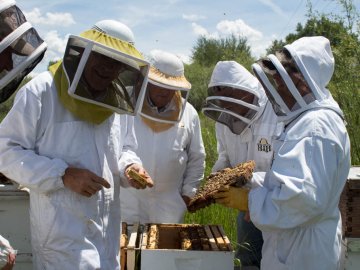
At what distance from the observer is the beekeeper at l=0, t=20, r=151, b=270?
275 cm

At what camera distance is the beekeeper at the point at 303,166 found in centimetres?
259

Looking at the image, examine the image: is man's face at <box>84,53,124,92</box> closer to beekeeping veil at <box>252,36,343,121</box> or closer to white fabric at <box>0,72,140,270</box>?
white fabric at <box>0,72,140,270</box>

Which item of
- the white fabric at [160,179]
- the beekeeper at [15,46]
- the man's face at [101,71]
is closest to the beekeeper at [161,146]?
the white fabric at [160,179]

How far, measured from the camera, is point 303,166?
8.39 feet

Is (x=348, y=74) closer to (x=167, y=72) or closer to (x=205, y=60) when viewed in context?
(x=167, y=72)

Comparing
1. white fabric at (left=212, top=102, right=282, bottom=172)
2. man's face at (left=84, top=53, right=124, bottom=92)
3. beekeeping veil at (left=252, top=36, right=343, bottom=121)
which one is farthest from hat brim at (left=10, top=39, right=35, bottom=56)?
white fabric at (left=212, top=102, right=282, bottom=172)

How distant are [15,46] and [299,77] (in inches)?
58.7

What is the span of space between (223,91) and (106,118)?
1.49m

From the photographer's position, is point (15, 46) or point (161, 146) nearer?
point (15, 46)

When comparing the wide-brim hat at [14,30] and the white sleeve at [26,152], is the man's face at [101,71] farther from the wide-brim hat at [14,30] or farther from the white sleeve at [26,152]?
the wide-brim hat at [14,30]

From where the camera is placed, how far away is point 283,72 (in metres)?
2.75

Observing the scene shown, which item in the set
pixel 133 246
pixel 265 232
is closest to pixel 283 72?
pixel 265 232

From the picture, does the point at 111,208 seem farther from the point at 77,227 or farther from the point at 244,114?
the point at 244,114


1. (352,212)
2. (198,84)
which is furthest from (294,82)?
(198,84)
